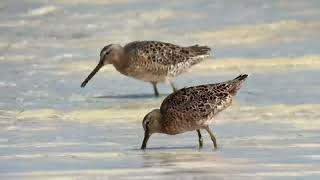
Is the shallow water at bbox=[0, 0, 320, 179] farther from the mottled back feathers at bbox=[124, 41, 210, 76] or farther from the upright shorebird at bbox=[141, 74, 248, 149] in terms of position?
the mottled back feathers at bbox=[124, 41, 210, 76]

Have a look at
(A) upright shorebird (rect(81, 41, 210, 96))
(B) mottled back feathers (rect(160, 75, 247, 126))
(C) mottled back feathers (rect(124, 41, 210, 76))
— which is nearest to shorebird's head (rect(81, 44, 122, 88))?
(A) upright shorebird (rect(81, 41, 210, 96))

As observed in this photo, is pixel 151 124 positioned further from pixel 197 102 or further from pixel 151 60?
pixel 151 60

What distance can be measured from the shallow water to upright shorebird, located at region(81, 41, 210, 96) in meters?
0.22

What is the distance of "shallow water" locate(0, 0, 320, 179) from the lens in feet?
35.2

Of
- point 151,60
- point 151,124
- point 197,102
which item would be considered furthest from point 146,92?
point 151,124

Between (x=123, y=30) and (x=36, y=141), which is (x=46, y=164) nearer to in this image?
(x=36, y=141)

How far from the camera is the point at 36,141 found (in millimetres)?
12227

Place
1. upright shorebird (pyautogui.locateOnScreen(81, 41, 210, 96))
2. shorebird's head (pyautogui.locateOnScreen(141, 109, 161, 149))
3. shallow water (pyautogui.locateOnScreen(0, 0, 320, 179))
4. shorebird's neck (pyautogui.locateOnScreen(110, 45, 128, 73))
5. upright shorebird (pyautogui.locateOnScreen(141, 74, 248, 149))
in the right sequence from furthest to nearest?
shorebird's neck (pyautogui.locateOnScreen(110, 45, 128, 73)) < upright shorebird (pyautogui.locateOnScreen(81, 41, 210, 96)) < upright shorebird (pyautogui.locateOnScreen(141, 74, 248, 149)) < shorebird's head (pyautogui.locateOnScreen(141, 109, 161, 149)) < shallow water (pyautogui.locateOnScreen(0, 0, 320, 179))

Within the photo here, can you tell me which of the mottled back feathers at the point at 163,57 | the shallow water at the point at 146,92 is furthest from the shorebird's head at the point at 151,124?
the mottled back feathers at the point at 163,57

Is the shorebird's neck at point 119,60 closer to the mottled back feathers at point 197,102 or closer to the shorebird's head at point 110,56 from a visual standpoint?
the shorebird's head at point 110,56

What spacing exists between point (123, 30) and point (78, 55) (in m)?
2.19

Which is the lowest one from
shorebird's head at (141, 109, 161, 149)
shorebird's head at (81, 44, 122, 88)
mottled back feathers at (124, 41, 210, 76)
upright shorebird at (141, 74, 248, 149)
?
shorebird's head at (81, 44, 122, 88)

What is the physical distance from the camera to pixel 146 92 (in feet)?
53.5

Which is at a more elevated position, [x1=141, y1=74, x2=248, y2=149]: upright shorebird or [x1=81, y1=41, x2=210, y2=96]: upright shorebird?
[x1=141, y1=74, x2=248, y2=149]: upright shorebird
